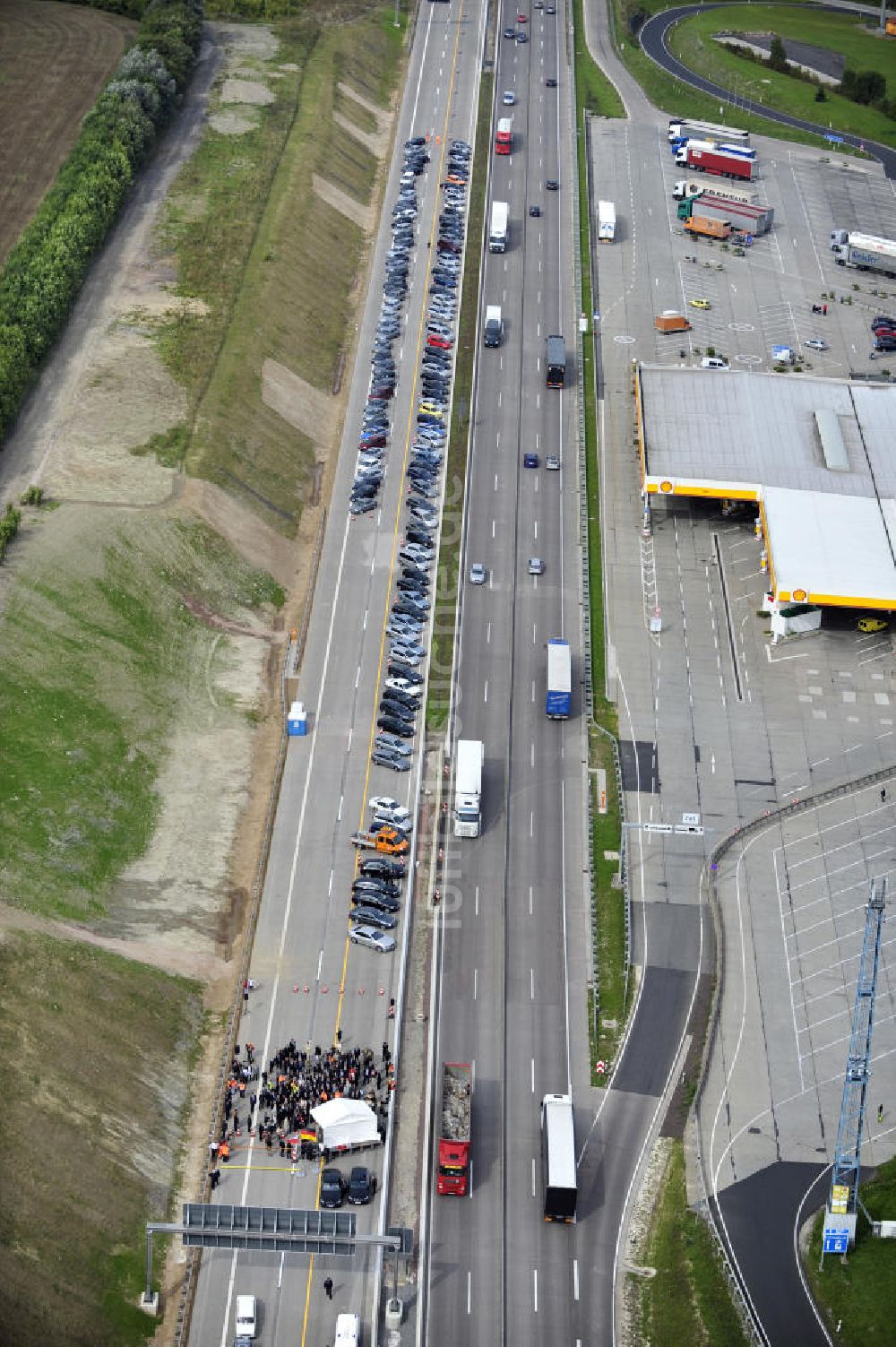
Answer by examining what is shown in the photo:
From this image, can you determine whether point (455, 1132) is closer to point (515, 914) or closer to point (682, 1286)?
point (682, 1286)

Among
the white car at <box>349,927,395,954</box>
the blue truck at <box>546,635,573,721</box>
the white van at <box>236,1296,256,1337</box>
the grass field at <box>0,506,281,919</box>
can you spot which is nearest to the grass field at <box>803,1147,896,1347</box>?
the white van at <box>236,1296,256,1337</box>

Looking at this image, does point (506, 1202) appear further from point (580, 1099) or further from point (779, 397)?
point (779, 397)

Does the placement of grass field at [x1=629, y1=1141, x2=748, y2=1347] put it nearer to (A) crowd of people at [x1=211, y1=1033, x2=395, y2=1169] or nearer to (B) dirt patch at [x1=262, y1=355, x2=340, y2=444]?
(A) crowd of people at [x1=211, y1=1033, x2=395, y2=1169]

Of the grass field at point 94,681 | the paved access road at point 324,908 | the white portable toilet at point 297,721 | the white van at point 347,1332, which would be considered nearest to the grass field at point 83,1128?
the paved access road at point 324,908

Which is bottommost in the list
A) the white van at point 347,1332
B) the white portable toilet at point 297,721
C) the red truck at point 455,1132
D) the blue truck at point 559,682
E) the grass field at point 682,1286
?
the white van at point 347,1332

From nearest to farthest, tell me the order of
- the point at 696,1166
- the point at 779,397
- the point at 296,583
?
the point at 696,1166 → the point at 296,583 → the point at 779,397

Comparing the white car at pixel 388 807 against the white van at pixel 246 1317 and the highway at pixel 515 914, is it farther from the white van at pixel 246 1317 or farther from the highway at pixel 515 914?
the white van at pixel 246 1317

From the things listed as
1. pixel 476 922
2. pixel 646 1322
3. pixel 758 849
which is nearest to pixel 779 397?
pixel 758 849

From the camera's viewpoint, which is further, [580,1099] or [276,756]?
[276,756]
